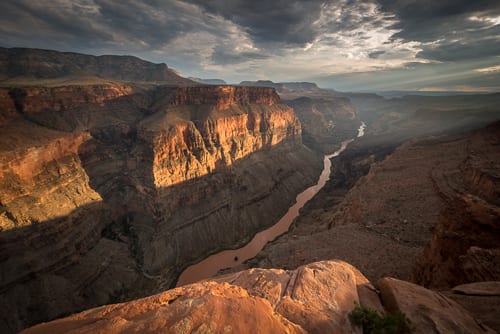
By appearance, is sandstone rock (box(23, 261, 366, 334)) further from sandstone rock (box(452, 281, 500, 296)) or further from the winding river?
the winding river

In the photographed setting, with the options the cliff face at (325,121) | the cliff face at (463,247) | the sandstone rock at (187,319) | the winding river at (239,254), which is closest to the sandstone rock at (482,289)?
the cliff face at (463,247)

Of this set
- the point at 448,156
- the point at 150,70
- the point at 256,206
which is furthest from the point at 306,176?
the point at 150,70

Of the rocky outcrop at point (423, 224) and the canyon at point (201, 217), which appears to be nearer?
the canyon at point (201, 217)

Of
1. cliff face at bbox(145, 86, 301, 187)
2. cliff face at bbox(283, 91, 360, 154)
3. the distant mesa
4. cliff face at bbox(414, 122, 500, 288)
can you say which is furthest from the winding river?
the distant mesa

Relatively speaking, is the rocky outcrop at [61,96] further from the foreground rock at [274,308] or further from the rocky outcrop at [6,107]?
the foreground rock at [274,308]

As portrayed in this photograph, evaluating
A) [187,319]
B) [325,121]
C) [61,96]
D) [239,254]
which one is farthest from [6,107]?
[325,121]
